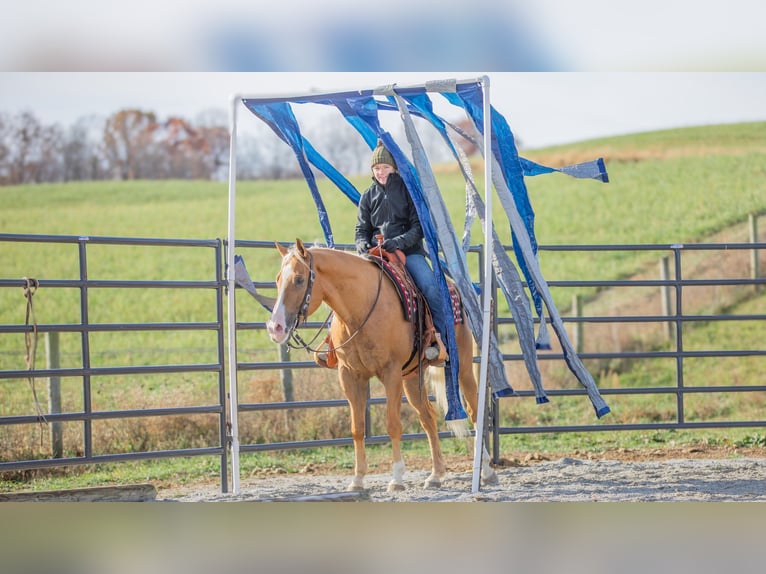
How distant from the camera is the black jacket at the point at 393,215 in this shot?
6.09m

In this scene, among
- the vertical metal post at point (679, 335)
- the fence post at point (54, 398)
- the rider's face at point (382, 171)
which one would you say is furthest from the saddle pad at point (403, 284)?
the fence post at point (54, 398)

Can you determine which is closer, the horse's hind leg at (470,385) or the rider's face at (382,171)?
the rider's face at (382,171)

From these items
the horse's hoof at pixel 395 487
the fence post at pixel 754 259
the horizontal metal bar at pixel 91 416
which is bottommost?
the horse's hoof at pixel 395 487

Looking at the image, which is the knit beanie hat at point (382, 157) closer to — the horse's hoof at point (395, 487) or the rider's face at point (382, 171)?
the rider's face at point (382, 171)

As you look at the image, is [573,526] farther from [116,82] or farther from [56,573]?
[116,82]

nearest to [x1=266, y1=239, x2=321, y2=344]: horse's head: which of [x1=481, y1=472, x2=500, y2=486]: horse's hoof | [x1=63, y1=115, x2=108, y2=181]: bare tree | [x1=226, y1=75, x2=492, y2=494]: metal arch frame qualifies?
[x1=226, y1=75, x2=492, y2=494]: metal arch frame

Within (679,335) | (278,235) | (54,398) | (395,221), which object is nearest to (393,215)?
(395,221)

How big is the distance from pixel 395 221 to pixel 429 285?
477 mm

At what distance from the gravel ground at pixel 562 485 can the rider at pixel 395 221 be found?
1.11 m

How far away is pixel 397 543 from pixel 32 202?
1864 cm

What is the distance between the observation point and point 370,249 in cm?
616

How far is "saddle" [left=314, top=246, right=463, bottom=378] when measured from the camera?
19.6 feet

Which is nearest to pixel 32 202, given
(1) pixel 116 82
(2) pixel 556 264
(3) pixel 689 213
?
(1) pixel 116 82

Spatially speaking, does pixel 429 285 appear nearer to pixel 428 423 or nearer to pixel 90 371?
pixel 428 423
